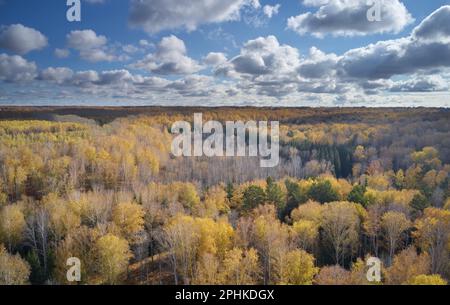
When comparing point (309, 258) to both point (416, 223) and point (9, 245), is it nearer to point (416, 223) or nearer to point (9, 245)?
point (416, 223)

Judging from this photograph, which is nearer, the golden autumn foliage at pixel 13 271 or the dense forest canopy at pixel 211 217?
the golden autumn foliage at pixel 13 271

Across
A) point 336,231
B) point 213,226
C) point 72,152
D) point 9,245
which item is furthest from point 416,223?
point 72,152

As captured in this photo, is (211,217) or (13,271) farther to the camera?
(211,217)

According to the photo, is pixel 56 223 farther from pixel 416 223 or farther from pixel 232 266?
pixel 416 223

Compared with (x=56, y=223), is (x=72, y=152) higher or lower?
higher

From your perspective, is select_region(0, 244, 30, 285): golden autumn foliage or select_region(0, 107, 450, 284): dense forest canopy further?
select_region(0, 107, 450, 284): dense forest canopy

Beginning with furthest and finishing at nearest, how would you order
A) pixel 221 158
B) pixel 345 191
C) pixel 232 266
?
pixel 221 158, pixel 345 191, pixel 232 266

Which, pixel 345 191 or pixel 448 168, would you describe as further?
pixel 448 168
